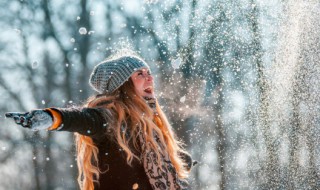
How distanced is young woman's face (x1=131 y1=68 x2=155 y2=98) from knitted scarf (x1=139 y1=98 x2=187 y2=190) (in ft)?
0.92

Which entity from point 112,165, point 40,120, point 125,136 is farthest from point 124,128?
point 40,120

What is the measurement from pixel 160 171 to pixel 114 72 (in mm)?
705

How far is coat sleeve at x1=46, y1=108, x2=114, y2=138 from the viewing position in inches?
97.7

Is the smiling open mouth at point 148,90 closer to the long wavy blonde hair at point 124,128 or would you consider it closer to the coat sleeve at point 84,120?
the long wavy blonde hair at point 124,128

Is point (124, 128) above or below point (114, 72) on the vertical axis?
below

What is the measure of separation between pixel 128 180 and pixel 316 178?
14.9 meters

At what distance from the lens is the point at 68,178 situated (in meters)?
14.6

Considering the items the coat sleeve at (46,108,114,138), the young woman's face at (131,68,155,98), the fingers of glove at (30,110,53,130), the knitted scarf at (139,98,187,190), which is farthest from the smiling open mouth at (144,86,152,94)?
the fingers of glove at (30,110,53,130)

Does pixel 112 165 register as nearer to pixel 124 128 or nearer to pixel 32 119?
pixel 124 128

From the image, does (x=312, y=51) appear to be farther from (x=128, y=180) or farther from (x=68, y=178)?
(x=128, y=180)

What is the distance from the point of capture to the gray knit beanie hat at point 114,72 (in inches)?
129

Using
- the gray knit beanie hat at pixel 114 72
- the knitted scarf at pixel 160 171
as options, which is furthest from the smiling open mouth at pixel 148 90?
the knitted scarf at pixel 160 171

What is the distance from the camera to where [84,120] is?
2621 mm

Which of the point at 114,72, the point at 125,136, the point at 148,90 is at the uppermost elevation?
the point at 114,72
